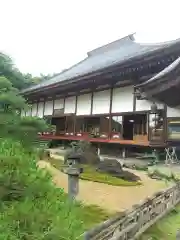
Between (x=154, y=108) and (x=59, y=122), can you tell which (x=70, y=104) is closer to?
(x=59, y=122)

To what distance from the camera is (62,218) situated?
2580 mm

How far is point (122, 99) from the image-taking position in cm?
1277

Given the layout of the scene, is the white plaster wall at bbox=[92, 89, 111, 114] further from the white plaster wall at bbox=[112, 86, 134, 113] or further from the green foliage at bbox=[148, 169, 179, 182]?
the green foliage at bbox=[148, 169, 179, 182]

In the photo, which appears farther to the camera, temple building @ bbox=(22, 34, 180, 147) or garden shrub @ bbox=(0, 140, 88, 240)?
temple building @ bbox=(22, 34, 180, 147)

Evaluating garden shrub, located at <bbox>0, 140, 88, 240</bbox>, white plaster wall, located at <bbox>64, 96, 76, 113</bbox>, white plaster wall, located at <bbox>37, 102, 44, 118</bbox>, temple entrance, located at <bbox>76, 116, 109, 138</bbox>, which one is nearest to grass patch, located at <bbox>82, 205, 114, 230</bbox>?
garden shrub, located at <bbox>0, 140, 88, 240</bbox>

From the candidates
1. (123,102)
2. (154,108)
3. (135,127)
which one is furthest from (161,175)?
(123,102)

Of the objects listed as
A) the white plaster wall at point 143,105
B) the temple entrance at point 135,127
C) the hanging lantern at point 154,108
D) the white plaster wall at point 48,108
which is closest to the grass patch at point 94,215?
the hanging lantern at point 154,108

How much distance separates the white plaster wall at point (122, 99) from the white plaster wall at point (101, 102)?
453mm

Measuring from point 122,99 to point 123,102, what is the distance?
0.16 meters

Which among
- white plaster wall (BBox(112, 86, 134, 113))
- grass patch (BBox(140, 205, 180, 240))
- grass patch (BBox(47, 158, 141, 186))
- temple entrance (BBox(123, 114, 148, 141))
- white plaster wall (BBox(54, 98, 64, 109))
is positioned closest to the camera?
grass patch (BBox(140, 205, 180, 240))

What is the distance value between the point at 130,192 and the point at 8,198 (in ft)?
14.5

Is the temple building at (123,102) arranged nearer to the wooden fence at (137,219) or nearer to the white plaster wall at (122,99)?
the white plaster wall at (122,99)

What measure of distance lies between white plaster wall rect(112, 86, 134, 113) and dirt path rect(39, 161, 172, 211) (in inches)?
206

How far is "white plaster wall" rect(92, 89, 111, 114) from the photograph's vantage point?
13.6 metres
